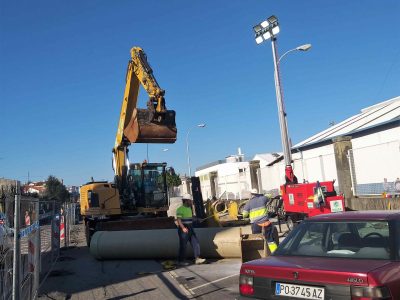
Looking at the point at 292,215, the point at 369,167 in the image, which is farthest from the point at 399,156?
the point at 292,215

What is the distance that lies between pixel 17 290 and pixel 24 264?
126 cm

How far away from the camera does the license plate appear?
4094 mm

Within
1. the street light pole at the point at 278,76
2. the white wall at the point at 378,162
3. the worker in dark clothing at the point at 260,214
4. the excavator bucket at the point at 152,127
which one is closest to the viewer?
the worker in dark clothing at the point at 260,214

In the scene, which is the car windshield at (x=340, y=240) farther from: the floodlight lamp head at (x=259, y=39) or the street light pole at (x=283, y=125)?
the floodlight lamp head at (x=259, y=39)

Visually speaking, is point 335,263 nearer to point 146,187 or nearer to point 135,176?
point 146,187

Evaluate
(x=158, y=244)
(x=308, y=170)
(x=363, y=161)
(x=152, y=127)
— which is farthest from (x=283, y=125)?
(x=158, y=244)

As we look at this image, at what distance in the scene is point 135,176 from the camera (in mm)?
17469

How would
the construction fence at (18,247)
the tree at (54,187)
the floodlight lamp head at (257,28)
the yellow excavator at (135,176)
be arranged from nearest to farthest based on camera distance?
the construction fence at (18,247), the yellow excavator at (135,176), the floodlight lamp head at (257,28), the tree at (54,187)

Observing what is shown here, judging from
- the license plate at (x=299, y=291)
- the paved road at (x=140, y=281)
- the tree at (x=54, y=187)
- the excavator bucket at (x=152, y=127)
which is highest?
the tree at (x=54, y=187)

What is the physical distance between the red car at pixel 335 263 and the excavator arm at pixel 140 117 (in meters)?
9.47

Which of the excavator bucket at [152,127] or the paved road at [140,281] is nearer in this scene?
the paved road at [140,281]

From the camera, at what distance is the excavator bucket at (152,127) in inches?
560

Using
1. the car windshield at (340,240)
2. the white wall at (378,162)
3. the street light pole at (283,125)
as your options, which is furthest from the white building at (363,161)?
the car windshield at (340,240)

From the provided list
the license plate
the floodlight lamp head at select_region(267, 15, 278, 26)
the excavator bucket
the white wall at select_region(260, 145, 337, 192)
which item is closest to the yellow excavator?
the excavator bucket
